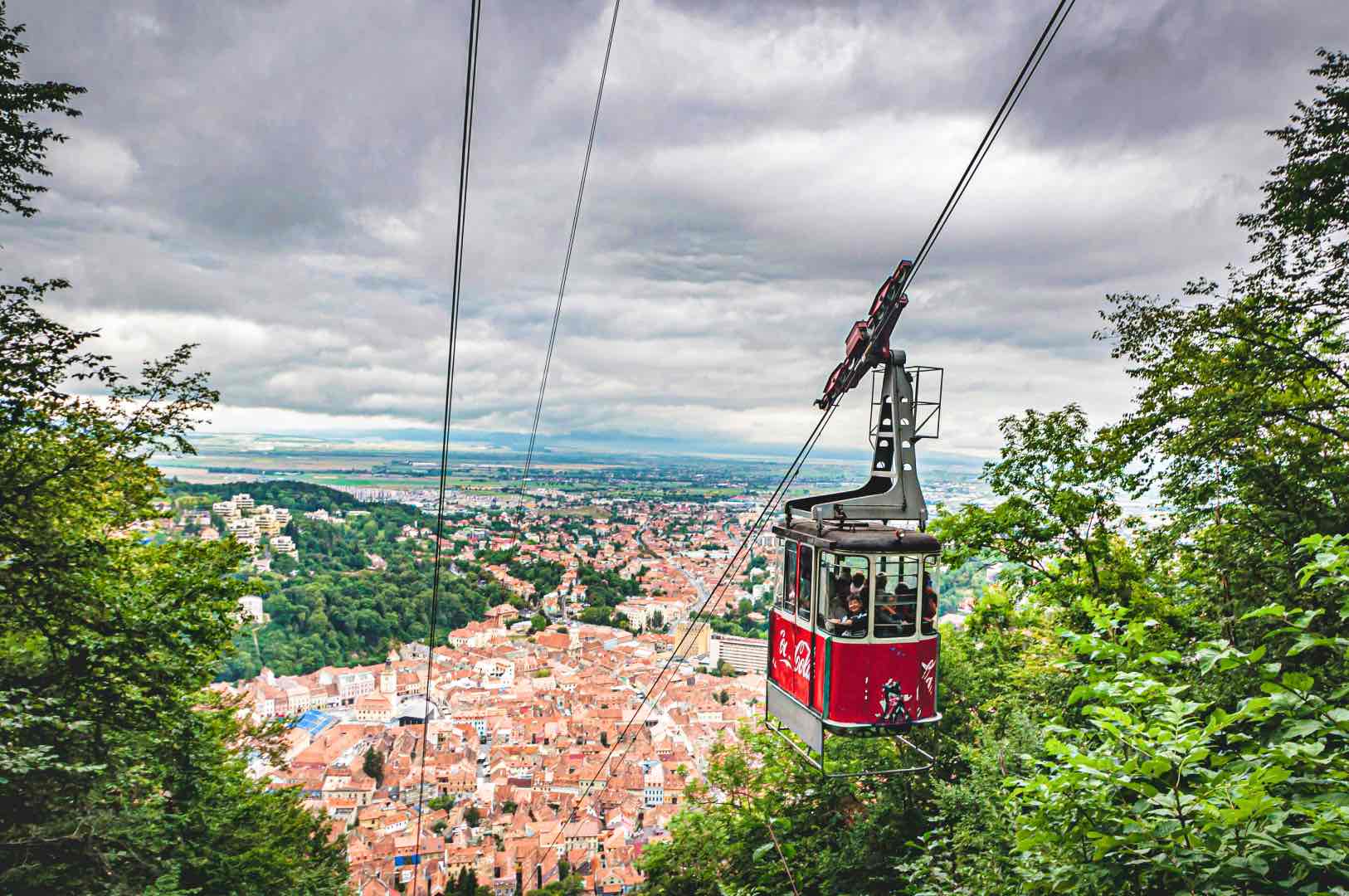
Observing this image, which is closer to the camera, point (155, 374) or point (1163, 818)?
point (1163, 818)

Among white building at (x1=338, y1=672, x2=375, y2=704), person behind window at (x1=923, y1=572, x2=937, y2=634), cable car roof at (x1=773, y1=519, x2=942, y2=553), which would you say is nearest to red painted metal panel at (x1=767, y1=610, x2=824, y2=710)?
cable car roof at (x1=773, y1=519, x2=942, y2=553)

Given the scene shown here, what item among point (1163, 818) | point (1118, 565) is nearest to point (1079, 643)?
point (1163, 818)

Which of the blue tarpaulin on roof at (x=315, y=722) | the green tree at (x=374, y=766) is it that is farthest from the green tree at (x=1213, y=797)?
the blue tarpaulin on roof at (x=315, y=722)

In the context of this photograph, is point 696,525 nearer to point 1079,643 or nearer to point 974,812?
point 974,812

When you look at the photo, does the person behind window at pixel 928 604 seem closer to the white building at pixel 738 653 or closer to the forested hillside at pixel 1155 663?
the forested hillside at pixel 1155 663

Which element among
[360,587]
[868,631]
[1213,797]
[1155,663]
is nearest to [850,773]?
[868,631]

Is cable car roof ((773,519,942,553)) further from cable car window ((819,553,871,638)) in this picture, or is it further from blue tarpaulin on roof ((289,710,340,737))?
blue tarpaulin on roof ((289,710,340,737))

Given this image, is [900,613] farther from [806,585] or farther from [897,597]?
[806,585]
